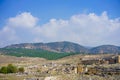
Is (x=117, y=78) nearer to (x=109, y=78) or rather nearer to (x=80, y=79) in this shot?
(x=109, y=78)

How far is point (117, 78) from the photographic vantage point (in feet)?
78.9

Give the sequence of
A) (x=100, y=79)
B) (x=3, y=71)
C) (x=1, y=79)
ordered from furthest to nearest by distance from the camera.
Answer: (x=3, y=71), (x=1, y=79), (x=100, y=79)

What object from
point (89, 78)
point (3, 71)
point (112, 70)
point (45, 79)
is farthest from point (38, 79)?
point (3, 71)

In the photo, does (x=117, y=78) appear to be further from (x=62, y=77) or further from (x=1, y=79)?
(x=1, y=79)

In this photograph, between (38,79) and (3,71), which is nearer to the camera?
(38,79)

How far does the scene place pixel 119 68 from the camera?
1153 inches

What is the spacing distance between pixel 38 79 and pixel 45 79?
740 mm

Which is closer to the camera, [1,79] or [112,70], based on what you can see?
[1,79]

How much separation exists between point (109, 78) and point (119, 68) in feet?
18.0

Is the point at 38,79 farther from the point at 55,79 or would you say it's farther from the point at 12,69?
the point at 12,69

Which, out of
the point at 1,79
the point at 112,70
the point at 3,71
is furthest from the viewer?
the point at 3,71

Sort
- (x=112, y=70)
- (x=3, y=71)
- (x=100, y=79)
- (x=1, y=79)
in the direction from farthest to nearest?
(x=3, y=71), (x=112, y=70), (x=1, y=79), (x=100, y=79)

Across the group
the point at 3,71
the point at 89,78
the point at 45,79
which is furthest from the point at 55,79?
the point at 3,71

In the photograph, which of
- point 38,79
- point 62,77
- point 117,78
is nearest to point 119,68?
point 117,78
